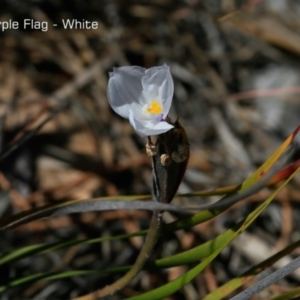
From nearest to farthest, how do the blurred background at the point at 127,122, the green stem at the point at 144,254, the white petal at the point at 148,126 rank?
the white petal at the point at 148,126 → the green stem at the point at 144,254 → the blurred background at the point at 127,122

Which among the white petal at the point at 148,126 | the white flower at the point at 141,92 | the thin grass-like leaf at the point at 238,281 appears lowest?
the thin grass-like leaf at the point at 238,281

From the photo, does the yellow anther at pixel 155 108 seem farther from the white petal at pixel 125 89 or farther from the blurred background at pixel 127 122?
the blurred background at pixel 127 122

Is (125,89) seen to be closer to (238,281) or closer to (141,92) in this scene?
(141,92)

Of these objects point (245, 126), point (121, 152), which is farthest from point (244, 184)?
point (245, 126)

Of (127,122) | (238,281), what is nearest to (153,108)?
(238,281)

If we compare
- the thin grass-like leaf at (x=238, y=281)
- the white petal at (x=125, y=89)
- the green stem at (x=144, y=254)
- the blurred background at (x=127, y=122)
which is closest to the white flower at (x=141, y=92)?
the white petal at (x=125, y=89)

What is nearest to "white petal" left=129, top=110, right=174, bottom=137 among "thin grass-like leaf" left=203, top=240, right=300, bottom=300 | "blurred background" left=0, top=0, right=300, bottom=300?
"thin grass-like leaf" left=203, top=240, right=300, bottom=300

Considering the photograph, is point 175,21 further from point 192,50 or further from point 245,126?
point 245,126
